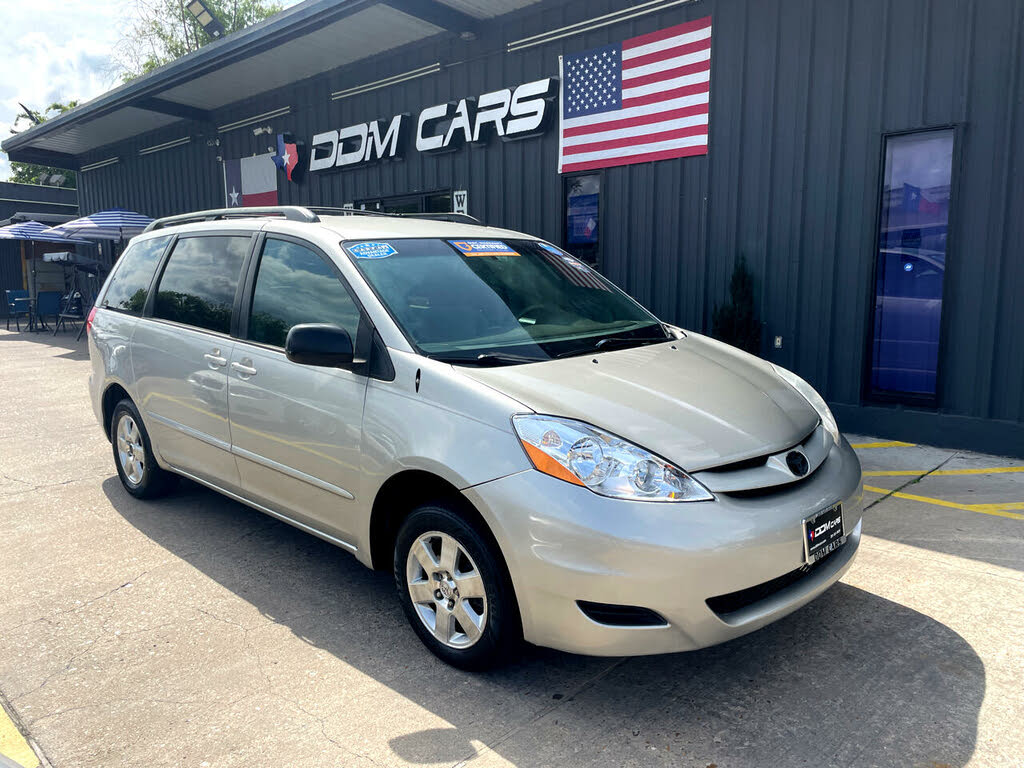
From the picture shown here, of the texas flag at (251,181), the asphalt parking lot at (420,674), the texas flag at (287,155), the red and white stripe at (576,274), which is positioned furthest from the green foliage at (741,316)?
the texas flag at (251,181)

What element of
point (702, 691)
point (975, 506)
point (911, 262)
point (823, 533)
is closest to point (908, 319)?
point (911, 262)

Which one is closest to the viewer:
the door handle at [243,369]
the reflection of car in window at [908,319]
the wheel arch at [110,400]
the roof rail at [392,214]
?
the door handle at [243,369]

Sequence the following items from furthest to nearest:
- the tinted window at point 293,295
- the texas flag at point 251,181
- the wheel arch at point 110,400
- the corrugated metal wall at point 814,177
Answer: the texas flag at point 251,181 < the corrugated metal wall at point 814,177 < the wheel arch at point 110,400 < the tinted window at point 293,295

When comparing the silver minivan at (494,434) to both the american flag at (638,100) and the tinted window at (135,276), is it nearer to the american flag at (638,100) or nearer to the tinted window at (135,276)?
the tinted window at (135,276)

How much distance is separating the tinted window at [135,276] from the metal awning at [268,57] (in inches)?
204

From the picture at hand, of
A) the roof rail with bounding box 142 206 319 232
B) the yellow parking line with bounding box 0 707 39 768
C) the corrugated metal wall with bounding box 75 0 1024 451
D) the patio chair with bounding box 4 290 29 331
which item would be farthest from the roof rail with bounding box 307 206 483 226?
the patio chair with bounding box 4 290 29 331

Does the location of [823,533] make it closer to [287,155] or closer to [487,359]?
[487,359]

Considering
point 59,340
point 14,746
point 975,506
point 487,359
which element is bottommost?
point 14,746

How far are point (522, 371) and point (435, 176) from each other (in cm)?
808

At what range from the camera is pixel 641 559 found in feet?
8.05

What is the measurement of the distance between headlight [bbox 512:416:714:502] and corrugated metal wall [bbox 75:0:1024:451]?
4748mm

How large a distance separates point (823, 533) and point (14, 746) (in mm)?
2897

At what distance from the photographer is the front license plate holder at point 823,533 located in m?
2.71

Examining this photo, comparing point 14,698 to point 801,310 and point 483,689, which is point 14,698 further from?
point 801,310
